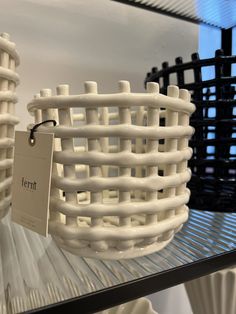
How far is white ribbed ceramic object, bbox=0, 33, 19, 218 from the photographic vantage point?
361 millimetres

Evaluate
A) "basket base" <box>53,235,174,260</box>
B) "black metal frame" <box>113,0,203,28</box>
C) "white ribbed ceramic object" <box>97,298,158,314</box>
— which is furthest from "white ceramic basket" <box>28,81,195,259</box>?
"black metal frame" <box>113,0,203,28</box>

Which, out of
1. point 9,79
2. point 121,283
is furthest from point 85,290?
point 9,79

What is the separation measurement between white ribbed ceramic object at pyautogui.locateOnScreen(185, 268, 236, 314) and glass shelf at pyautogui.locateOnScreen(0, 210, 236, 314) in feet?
0.37

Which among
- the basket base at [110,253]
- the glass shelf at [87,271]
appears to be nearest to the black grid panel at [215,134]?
the glass shelf at [87,271]

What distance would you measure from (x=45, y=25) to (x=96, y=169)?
414 millimetres

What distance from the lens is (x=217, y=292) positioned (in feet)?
1.87

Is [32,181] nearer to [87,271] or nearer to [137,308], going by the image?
[87,271]

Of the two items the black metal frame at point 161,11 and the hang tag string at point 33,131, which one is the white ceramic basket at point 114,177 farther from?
the black metal frame at point 161,11

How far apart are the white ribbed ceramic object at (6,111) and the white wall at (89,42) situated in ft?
0.72

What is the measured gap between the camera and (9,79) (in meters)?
0.37

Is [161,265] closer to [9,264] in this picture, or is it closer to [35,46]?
[9,264]

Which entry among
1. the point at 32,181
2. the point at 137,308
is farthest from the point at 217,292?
the point at 32,181

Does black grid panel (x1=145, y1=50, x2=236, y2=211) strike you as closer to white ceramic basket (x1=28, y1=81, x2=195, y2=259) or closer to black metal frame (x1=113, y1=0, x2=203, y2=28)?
white ceramic basket (x1=28, y1=81, x2=195, y2=259)

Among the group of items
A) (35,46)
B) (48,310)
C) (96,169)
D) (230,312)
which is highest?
(35,46)
